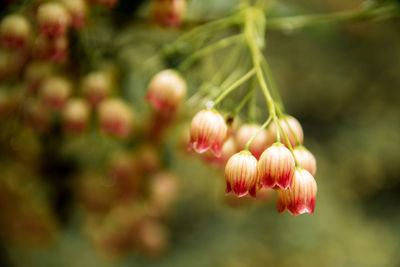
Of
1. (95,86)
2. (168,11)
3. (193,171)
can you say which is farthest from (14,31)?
(193,171)

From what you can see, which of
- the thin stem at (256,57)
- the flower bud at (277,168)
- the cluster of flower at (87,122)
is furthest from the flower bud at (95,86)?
the flower bud at (277,168)

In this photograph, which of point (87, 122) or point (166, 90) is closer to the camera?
point (166, 90)

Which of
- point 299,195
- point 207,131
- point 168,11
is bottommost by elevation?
A: point 299,195

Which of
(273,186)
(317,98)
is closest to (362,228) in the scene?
(317,98)

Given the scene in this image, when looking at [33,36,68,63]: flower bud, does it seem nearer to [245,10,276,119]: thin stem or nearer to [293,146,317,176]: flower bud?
[245,10,276,119]: thin stem

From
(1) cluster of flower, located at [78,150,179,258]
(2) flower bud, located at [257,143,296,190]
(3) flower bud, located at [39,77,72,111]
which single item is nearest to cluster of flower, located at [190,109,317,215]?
(2) flower bud, located at [257,143,296,190]

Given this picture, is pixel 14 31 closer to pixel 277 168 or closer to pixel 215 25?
pixel 215 25
